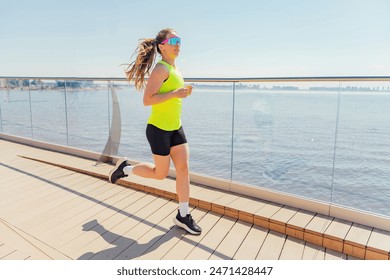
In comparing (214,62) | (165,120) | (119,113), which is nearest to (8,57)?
(214,62)

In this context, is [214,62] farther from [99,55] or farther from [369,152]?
[369,152]

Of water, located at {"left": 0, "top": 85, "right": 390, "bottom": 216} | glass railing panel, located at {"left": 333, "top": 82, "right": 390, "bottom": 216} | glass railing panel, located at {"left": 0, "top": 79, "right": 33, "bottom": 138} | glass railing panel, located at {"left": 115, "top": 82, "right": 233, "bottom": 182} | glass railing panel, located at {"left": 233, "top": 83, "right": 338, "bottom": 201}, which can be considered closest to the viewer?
glass railing panel, located at {"left": 333, "top": 82, "right": 390, "bottom": 216}

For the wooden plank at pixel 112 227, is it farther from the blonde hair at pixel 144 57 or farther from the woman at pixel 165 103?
the blonde hair at pixel 144 57

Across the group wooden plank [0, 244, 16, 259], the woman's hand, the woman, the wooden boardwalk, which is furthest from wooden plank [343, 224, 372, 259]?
wooden plank [0, 244, 16, 259]

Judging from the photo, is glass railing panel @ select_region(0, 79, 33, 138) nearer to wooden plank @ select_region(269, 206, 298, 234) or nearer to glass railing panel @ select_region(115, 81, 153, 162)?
glass railing panel @ select_region(115, 81, 153, 162)

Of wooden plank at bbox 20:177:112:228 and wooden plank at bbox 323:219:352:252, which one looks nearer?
wooden plank at bbox 323:219:352:252

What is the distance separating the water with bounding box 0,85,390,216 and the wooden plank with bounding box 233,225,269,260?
0.69 meters

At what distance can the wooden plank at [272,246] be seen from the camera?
2.13 metres

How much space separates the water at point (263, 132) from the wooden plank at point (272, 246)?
2.24 ft

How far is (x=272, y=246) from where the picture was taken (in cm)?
226

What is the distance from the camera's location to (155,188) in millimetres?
3248

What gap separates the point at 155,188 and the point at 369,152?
9576 millimetres

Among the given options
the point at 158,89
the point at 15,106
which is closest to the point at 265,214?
the point at 158,89

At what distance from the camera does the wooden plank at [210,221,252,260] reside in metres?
2.13
